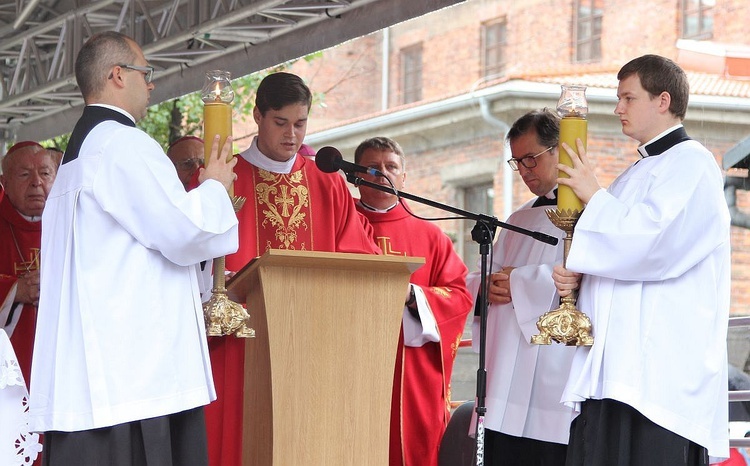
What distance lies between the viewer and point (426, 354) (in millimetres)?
5594

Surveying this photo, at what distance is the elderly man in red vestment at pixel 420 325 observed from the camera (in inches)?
213

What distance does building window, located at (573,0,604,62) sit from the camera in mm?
20422

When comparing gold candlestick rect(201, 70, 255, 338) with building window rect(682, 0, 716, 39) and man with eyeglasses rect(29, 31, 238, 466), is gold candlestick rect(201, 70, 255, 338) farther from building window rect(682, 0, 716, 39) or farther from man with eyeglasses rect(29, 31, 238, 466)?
building window rect(682, 0, 716, 39)

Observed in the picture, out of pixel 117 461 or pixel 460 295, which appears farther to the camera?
pixel 460 295

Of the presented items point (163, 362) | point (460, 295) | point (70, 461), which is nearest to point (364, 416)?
point (163, 362)

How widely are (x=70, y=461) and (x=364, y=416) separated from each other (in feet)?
3.06

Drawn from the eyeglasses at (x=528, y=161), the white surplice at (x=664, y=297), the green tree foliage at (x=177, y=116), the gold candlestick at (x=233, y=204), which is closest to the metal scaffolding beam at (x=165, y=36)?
the eyeglasses at (x=528, y=161)

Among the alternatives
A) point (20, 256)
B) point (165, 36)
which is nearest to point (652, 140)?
point (20, 256)

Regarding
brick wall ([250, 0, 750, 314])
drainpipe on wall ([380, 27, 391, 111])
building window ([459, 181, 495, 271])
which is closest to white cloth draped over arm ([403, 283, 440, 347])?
brick wall ([250, 0, 750, 314])

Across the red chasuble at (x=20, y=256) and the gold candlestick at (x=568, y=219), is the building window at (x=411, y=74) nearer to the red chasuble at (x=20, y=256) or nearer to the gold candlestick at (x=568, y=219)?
the red chasuble at (x=20, y=256)

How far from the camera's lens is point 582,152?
12.6 feet

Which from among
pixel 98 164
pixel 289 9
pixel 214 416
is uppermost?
pixel 289 9

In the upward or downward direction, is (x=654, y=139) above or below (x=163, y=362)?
above

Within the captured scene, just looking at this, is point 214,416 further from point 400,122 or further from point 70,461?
point 400,122
